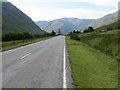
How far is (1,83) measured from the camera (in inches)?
317

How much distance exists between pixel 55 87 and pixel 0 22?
185 meters

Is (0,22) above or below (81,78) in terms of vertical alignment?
above

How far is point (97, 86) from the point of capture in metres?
7.92

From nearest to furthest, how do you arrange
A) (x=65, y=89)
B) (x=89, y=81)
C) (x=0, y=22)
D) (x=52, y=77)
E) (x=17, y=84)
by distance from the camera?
(x=65, y=89)
(x=17, y=84)
(x=89, y=81)
(x=52, y=77)
(x=0, y=22)

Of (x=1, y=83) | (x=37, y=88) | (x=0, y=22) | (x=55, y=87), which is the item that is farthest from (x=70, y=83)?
(x=0, y=22)

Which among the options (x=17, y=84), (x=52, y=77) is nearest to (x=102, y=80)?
(x=52, y=77)

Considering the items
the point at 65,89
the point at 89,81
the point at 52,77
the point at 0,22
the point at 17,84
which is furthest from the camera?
the point at 0,22

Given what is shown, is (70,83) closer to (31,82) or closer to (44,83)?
(44,83)

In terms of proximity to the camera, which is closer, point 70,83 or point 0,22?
point 70,83

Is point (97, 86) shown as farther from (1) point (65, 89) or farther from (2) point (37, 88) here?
(2) point (37, 88)

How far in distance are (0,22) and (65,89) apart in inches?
7288

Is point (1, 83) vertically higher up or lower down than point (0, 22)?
lower down

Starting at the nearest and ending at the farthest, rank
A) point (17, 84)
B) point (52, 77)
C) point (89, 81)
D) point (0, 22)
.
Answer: point (17, 84)
point (89, 81)
point (52, 77)
point (0, 22)

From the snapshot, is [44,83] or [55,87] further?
[44,83]
